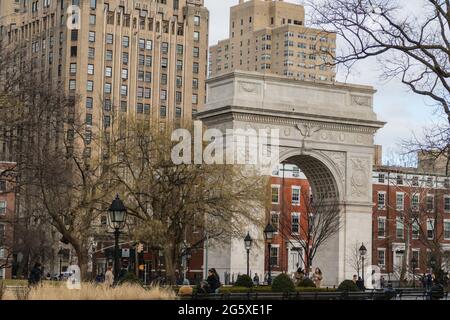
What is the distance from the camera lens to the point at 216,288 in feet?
139

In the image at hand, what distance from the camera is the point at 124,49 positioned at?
12394 centimetres

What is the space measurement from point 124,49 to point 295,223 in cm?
4291

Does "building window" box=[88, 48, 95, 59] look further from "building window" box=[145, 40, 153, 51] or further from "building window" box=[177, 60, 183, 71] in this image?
"building window" box=[177, 60, 183, 71]

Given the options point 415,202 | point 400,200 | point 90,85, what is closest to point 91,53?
point 90,85

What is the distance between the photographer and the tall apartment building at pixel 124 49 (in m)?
120

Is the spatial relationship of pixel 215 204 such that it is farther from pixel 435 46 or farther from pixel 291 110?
pixel 435 46

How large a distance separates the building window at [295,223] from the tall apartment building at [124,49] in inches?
1320

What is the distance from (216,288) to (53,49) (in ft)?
276

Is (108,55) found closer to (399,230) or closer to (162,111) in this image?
(162,111)

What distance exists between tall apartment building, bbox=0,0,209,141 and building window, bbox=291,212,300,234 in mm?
33527

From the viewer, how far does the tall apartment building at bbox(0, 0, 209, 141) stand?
4710 inches

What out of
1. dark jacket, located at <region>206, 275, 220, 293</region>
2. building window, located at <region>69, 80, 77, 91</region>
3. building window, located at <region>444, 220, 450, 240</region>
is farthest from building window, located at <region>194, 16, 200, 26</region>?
dark jacket, located at <region>206, 275, 220, 293</region>

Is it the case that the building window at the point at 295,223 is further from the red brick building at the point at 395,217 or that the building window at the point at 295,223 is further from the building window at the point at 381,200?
the building window at the point at 381,200
